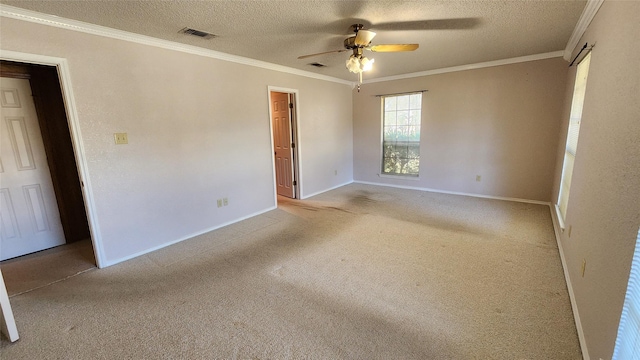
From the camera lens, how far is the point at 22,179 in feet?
9.90

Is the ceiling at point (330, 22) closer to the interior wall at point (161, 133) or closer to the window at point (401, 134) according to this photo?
the interior wall at point (161, 133)

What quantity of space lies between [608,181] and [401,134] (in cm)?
423

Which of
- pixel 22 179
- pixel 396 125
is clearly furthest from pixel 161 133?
pixel 396 125

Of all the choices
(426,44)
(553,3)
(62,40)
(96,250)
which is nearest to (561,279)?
(553,3)

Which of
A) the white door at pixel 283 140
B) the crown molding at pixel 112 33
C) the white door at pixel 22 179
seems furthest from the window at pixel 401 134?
the white door at pixel 22 179

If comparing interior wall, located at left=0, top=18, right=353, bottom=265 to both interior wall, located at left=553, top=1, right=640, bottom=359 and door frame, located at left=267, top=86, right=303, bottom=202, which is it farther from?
interior wall, located at left=553, top=1, right=640, bottom=359

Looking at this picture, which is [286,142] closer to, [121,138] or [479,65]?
[121,138]

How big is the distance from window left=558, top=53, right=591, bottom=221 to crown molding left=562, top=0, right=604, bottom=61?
13.3 inches

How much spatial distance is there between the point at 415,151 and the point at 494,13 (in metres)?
3.25

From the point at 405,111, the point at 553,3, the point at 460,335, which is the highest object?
the point at 553,3

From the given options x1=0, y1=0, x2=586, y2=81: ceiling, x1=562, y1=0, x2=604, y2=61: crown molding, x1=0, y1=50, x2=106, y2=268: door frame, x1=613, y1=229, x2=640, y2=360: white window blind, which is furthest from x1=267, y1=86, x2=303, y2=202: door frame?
x1=613, y1=229, x2=640, y2=360: white window blind

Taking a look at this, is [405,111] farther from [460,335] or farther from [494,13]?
[460,335]

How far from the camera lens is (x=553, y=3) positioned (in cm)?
227

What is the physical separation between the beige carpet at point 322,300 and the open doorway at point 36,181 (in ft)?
2.70
